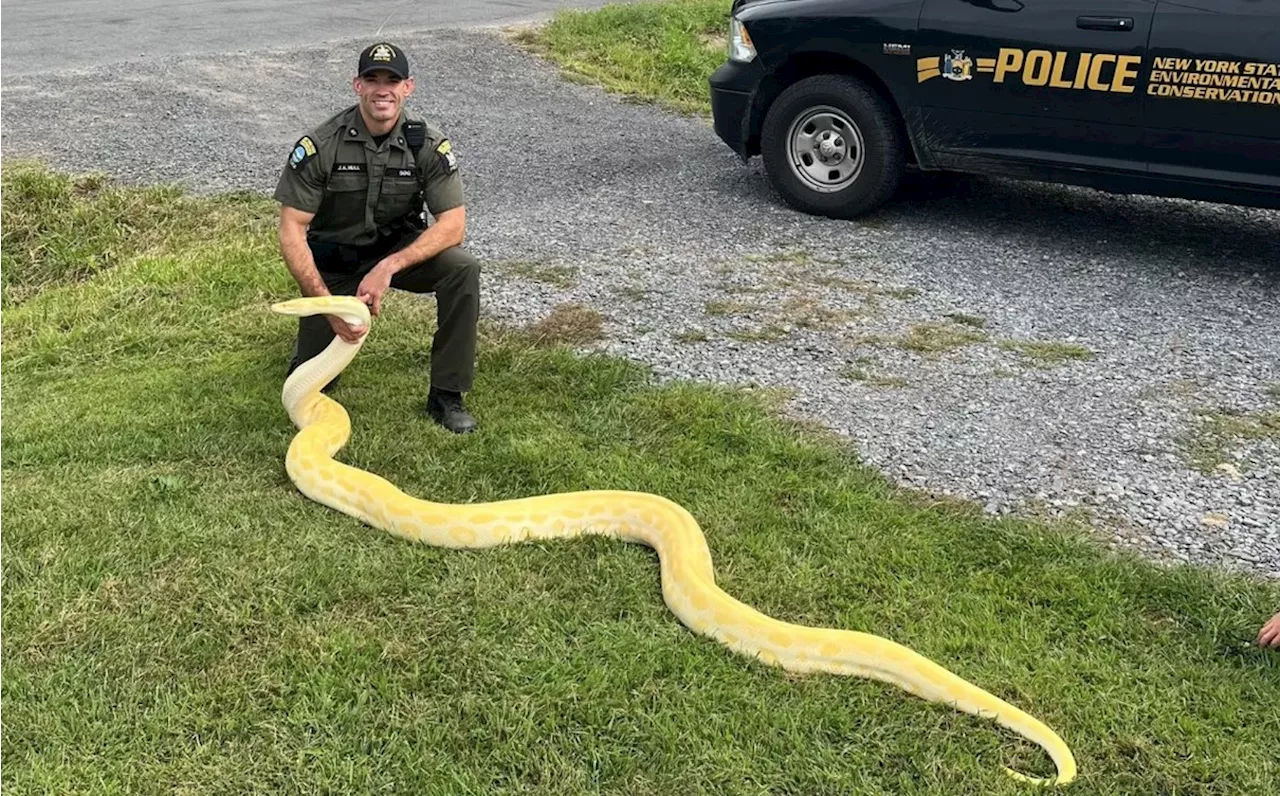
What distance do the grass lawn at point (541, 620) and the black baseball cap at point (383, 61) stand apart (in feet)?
4.90

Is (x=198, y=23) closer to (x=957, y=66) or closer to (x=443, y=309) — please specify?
A: (x=957, y=66)

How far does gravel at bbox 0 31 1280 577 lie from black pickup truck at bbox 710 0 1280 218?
0.50 m

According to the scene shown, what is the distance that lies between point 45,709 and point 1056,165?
628cm

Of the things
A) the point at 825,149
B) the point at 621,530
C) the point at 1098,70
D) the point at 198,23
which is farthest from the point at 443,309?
the point at 198,23

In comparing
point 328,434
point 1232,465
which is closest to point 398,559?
point 328,434

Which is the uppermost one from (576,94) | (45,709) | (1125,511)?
(576,94)

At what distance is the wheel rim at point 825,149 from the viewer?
7.72 metres

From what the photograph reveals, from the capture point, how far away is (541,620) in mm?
3666

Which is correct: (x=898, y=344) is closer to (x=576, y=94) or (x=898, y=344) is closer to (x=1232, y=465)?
(x=1232, y=465)

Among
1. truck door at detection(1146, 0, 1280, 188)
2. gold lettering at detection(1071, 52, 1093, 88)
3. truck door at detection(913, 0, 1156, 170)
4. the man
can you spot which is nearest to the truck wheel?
truck door at detection(913, 0, 1156, 170)

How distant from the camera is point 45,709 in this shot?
3182mm

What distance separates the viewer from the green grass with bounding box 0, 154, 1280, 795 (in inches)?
120

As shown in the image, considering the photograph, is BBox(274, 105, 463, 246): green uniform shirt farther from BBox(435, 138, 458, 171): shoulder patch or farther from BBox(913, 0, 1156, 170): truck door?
BBox(913, 0, 1156, 170): truck door

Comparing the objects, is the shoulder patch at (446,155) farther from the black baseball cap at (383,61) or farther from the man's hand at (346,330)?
the man's hand at (346,330)
